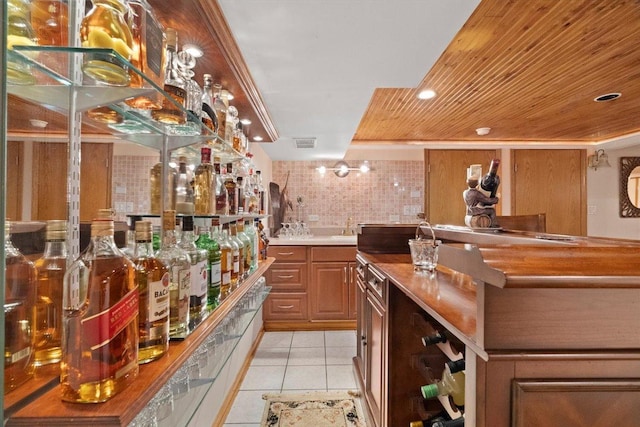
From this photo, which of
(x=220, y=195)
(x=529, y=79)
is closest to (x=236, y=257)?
(x=220, y=195)

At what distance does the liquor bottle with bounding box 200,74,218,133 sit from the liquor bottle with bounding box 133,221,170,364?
59cm

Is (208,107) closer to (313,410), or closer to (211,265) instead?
(211,265)

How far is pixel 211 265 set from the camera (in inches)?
45.3

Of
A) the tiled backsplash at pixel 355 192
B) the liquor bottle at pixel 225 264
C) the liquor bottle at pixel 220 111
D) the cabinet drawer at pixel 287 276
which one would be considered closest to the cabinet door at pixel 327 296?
the cabinet drawer at pixel 287 276

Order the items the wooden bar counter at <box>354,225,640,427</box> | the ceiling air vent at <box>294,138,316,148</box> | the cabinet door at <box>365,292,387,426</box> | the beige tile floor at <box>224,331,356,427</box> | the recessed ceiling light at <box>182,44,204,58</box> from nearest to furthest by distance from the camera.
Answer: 1. the wooden bar counter at <box>354,225,640,427</box>
2. the recessed ceiling light at <box>182,44,204,58</box>
3. the cabinet door at <box>365,292,387,426</box>
4. the beige tile floor at <box>224,331,356,427</box>
5. the ceiling air vent at <box>294,138,316,148</box>

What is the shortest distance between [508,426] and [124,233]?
1.01 meters

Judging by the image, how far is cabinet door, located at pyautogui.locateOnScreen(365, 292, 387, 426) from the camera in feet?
4.86

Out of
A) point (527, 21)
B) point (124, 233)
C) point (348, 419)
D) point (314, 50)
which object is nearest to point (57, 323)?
point (124, 233)

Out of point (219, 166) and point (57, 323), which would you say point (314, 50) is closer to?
point (219, 166)

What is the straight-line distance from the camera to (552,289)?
25.3 inches

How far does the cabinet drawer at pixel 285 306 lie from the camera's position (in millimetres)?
3463

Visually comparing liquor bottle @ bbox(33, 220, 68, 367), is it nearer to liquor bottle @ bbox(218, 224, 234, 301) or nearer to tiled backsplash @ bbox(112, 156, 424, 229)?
liquor bottle @ bbox(218, 224, 234, 301)

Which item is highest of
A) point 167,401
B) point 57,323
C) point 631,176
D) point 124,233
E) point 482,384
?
point 631,176

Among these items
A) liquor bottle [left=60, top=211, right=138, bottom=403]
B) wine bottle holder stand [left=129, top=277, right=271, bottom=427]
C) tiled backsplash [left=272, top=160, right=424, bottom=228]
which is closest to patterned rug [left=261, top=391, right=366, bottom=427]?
wine bottle holder stand [left=129, top=277, right=271, bottom=427]
